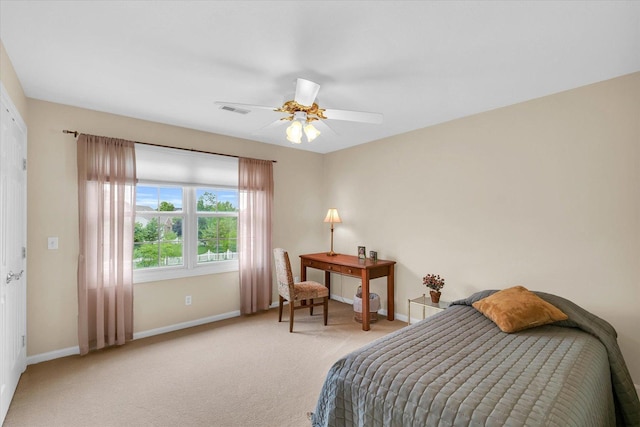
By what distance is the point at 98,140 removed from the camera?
124 inches

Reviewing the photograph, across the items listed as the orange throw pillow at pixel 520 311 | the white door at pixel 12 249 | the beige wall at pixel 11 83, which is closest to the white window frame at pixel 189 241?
the white door at pixel 12 249

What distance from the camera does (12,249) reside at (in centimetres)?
233

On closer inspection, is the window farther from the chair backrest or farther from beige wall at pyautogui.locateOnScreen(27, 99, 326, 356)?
the chair backrest

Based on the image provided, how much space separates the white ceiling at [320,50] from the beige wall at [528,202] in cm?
31

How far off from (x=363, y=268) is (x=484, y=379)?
224 cm

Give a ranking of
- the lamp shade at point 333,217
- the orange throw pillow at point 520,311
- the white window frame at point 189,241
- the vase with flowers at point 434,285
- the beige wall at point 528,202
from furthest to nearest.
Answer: the lamp shade at point 333,217, the white window frame at point 189,241, the vase with flowers at point 434,285, the beige wall at point 528,202, the orange throw pillow at point 520,311

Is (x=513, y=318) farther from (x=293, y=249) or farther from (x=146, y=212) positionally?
(x=146, y=212)

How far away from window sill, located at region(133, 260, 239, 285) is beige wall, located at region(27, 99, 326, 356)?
0.22 feet

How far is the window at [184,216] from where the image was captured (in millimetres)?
3564

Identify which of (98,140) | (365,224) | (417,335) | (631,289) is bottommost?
(417,335)

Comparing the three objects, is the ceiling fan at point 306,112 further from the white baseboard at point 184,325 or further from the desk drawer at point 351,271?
the white baseboard at point 184,325

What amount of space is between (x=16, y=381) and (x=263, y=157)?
340 centimetres

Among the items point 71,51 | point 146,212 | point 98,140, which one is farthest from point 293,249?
point 71,51

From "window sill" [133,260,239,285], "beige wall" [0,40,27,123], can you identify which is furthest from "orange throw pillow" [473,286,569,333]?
"beige wall" [0,40,27,123]
